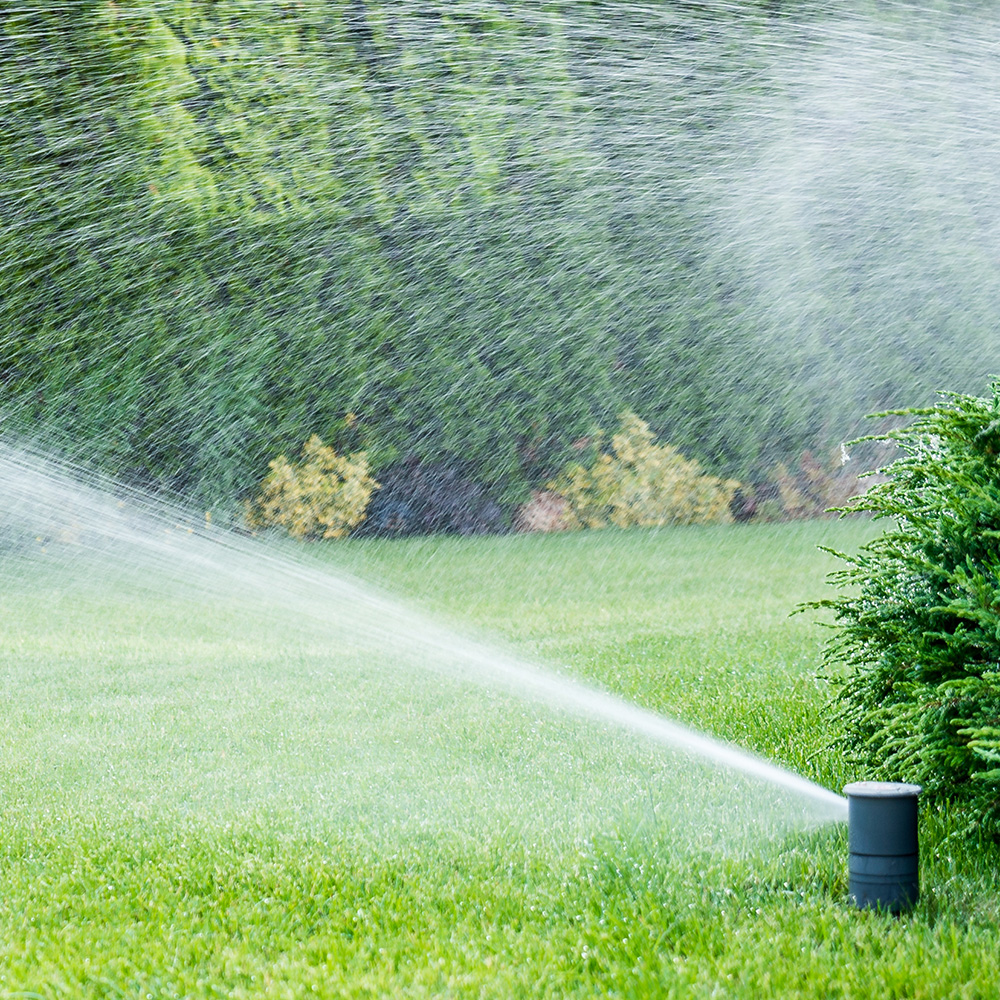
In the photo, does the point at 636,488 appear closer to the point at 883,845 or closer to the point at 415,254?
the point at 415,254

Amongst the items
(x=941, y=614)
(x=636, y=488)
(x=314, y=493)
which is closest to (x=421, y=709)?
(x=941, y=614)

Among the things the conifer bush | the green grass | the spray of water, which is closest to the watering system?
the green grass

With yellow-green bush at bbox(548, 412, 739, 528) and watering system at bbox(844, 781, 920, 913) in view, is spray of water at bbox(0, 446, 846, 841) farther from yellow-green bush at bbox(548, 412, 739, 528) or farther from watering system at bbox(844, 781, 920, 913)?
yellow-green bush at bbox(548, 412, 739, 528)

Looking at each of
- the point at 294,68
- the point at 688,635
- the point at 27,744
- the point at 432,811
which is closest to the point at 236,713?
the point at 27,744

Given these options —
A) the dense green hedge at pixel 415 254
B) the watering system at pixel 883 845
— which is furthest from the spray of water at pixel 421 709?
the dense green hedge at pixel 415 254

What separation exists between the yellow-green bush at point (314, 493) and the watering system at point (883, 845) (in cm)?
882

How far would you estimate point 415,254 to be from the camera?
11672 millimetres

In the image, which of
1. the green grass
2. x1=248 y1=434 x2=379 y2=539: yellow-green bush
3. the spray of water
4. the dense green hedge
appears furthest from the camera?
x1=248 y1=434 x2=379 y2=539: yellow-green bush

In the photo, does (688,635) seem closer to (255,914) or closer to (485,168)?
(255,914)

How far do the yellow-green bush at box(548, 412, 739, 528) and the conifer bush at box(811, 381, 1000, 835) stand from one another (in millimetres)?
8516

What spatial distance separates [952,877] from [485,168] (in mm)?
9201

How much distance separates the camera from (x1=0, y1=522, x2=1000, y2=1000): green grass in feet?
8.42

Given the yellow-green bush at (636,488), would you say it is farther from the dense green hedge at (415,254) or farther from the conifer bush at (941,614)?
the conifer bush at (941,614)

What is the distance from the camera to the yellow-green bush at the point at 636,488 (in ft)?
38.8
